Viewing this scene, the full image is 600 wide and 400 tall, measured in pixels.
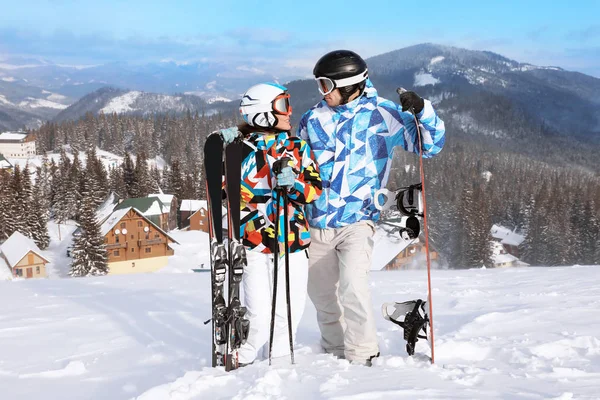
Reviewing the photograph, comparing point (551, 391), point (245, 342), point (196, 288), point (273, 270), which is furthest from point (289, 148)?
point (196, 288)

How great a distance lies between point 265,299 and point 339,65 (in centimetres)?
173

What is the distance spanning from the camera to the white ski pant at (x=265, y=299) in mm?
3611

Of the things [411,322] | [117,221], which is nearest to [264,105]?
[411,322]

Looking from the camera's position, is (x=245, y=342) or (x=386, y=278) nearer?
(x=245, y=342)

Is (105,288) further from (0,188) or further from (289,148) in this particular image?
(0,188)

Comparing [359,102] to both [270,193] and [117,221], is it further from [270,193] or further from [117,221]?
[117,221]

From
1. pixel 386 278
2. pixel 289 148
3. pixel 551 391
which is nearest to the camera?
pixel 551 391

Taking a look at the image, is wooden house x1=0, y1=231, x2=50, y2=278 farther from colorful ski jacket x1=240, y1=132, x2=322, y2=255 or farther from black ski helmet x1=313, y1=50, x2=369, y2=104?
black ski helmet x1=313, y1=50, x2=369, y2=104

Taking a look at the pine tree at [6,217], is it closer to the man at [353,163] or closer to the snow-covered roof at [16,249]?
the snow-covered roof at [16,249]

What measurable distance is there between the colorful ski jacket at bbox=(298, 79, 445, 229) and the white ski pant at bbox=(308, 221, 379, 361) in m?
0.11

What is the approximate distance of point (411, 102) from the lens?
11.3 ft

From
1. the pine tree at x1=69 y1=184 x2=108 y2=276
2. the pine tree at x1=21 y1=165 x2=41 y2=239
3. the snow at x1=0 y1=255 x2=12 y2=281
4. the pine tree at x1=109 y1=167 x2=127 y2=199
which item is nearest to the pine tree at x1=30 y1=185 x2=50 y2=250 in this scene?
the pine tree at x1=21 y1=165 x2=41 y2=239

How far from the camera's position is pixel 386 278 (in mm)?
9578

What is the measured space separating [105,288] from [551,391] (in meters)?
7.30
